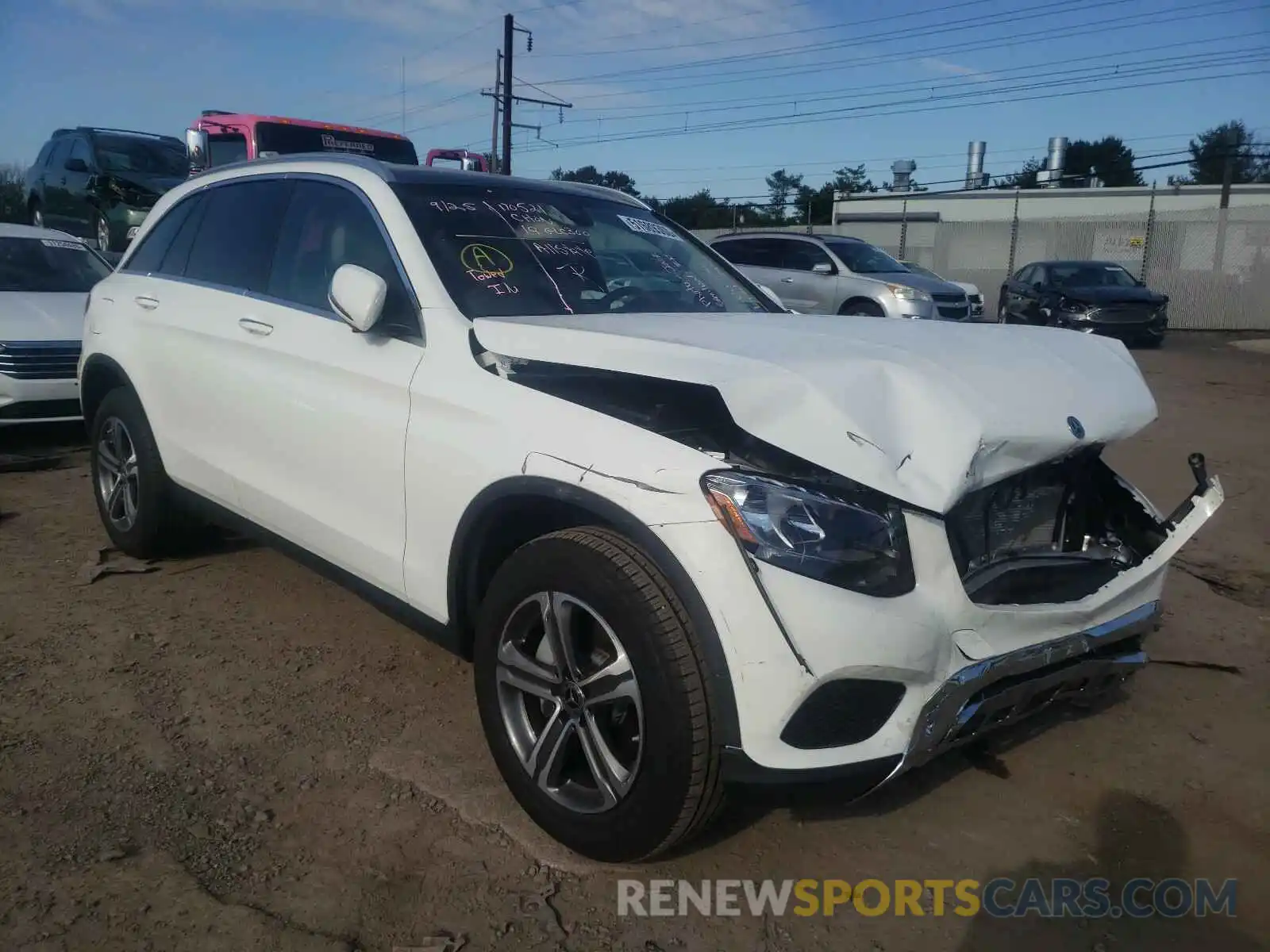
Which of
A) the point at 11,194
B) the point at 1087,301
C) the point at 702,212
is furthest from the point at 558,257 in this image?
the point at 702,212

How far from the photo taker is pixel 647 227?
4223 millimetres

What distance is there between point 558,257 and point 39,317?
5.58 meters

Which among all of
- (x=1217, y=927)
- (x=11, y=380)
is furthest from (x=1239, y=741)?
(x=11, y=380)

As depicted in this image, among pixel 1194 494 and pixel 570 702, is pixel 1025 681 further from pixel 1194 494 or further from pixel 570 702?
pixel 570 702

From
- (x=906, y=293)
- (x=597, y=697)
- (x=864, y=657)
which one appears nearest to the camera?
(x=864, y=657)

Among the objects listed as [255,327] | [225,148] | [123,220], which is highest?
[225,148]

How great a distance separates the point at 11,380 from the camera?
23.1 feet

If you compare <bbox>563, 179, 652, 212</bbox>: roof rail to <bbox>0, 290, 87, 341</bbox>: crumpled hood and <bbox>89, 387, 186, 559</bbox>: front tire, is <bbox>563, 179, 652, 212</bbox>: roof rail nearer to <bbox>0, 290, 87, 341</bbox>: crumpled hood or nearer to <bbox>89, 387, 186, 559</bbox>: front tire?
<bbox>89, 387, 186, 559</bbox>: front tire

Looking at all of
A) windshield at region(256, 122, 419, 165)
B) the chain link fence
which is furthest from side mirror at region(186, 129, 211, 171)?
the chain link fence

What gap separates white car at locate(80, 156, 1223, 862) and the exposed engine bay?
1 centimetres

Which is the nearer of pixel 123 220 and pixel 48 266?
pixel 48 266

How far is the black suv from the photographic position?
12969mm

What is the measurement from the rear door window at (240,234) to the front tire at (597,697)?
202 centimetres

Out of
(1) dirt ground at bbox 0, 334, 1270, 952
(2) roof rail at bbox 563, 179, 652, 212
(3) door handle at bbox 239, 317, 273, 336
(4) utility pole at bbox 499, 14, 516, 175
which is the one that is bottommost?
(1) dirt ground at bbox 0, 334, 1270, 952
